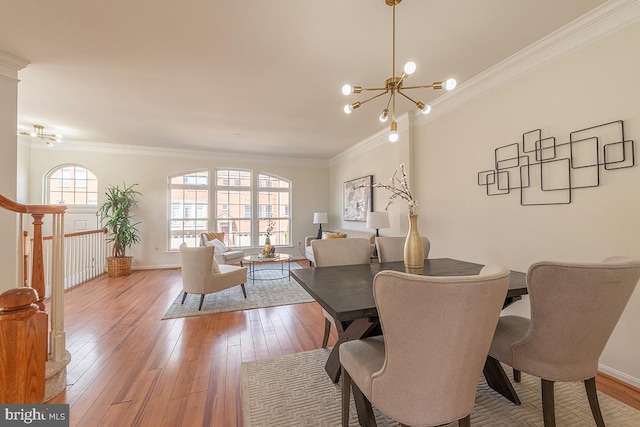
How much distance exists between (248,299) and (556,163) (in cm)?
380

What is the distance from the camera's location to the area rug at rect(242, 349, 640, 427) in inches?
64.3

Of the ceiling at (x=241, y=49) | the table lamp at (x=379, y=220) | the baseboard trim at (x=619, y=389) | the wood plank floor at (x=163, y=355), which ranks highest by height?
the ceiling at (x=241, y=49)

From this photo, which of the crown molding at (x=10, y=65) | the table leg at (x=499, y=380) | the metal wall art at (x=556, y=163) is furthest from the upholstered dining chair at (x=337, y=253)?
the crown molding at (x=10, y=65)

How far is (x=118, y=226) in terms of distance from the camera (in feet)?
17.9

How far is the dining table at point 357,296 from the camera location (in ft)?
4.39

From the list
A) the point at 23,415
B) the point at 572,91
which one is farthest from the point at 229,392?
the point at 572,91

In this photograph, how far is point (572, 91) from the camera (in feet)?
7.40

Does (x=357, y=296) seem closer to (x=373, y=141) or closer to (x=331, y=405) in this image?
(x=331, y=405)

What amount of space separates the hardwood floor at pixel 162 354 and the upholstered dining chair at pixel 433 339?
1108mm

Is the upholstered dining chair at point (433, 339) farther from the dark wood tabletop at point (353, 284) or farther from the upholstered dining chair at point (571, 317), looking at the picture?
the upholstered dining chair at point (571, 317)

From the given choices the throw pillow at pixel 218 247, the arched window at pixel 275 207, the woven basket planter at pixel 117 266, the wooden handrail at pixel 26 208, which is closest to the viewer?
the wooden handrail at pixel 26 208

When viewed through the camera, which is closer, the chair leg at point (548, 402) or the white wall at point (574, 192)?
the chair leg at point (548, 402)

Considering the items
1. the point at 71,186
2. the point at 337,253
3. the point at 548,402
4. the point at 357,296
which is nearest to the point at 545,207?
the point at 548,402

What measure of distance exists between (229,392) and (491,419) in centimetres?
168
